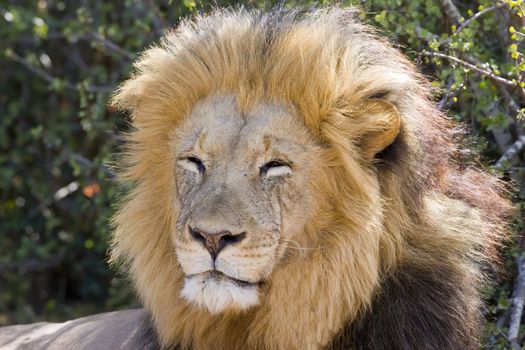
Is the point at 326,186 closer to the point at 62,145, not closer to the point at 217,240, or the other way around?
the point at 217,240

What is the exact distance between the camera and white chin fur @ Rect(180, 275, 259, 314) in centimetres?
253

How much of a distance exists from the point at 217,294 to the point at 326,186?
18.0 inches

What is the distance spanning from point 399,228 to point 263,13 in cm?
82

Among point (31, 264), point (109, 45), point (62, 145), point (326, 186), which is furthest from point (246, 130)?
point (31, 264)

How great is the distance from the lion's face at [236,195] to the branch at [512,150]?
0.91m

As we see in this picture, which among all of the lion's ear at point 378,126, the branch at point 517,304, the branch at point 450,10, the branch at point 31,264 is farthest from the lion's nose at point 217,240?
the branch at point 31,264

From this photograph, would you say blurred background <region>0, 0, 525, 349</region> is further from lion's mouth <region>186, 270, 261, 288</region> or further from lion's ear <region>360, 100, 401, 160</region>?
lion's mouth <region>186, 270, 261, 288</region>

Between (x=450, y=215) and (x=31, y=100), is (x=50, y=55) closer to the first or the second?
(x=31, y=100)

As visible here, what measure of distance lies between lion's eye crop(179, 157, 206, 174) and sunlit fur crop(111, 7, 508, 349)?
107 millimetres

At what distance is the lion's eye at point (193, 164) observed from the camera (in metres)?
2.74

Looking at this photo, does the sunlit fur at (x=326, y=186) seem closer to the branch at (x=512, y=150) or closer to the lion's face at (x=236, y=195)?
the lion's face at (x=236, y=195)

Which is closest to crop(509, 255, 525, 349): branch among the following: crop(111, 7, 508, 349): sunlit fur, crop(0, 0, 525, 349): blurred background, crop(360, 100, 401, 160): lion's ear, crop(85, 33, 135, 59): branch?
crop(111, 7, 508, 349): sunlit fur

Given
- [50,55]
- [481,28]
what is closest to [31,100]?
[50,55]

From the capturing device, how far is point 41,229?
19.6ft
